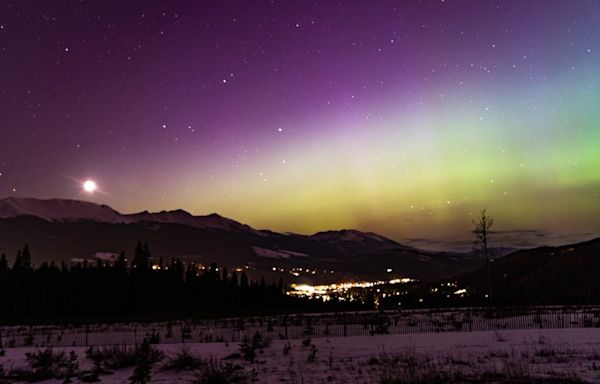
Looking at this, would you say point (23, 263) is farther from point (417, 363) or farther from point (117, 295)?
point (417, 363)

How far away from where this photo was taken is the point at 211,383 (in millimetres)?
14070

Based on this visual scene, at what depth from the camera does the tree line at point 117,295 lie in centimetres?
8081

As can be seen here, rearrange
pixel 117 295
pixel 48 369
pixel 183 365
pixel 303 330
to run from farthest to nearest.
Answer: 1. pixel 117 295
2. pixel 303 330
3. pixel 183 365
4. pixel 48 369

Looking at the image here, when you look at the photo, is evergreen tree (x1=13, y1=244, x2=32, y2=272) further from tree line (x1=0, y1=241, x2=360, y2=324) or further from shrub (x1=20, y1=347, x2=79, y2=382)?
shrub (x1=20, y1=347, x2=79, y2=382)

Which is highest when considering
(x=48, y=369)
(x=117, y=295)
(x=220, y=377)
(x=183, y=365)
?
(x=220, y=377)

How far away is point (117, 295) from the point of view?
8562 centimetres

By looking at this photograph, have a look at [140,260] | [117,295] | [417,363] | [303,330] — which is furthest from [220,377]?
[140,260]

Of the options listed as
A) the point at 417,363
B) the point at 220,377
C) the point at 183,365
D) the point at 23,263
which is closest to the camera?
the point at 220,377

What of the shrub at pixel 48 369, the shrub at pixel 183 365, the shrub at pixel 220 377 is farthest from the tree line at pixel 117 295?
the shrub at pixel 220 377

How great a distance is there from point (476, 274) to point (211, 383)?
18812 centimetres

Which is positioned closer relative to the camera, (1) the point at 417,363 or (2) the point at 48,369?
(2) the point at 48,369

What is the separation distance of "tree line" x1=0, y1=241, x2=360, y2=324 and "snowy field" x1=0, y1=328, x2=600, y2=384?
54.2 metres

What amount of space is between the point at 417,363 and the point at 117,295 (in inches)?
3086

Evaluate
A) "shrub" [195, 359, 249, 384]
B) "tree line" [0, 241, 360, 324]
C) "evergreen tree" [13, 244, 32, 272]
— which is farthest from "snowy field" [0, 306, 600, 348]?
"evergreen tree" [13, 244, 32, 272]
